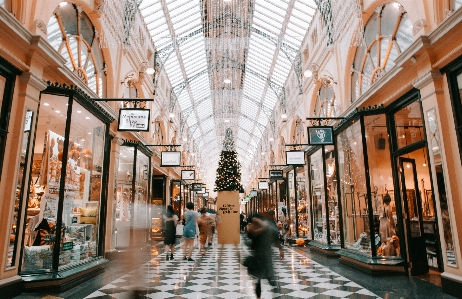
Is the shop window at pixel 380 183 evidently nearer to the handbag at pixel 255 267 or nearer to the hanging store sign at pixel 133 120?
A: the handbag at pixel 255 267

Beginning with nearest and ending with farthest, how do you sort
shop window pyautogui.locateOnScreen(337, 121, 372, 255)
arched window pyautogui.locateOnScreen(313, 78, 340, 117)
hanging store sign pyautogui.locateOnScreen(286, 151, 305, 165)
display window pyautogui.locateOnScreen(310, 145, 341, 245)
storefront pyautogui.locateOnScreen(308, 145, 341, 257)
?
shop window pyautogui.locateOnScreen(337, 121, 372, 255)
storefront pyautogui.locateOnScreen(308, 145, 341, 257)
display window pyautogui.locateOnScreen(310, 145, 341, 245)
arched window pyautogui.locateOnScreen(313, 78, 340, 117)
hanging store sign pyautogui.locateOnScreen(286, 151, 305, 165)

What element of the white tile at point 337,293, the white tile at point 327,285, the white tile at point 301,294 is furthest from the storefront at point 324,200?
the white tile at point 301,294

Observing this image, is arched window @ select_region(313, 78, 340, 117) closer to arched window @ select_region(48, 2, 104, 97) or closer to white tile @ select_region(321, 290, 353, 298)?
white tile @ select_region(321, 290, 353, 298)

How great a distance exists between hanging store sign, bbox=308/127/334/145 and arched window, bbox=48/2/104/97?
601 centimetres

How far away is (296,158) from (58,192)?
26.5 ft

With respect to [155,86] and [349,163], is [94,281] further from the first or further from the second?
[155,86]

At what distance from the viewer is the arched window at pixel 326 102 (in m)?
10.5

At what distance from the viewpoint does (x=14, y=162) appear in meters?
4.93

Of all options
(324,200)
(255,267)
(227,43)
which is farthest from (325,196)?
(227,43)

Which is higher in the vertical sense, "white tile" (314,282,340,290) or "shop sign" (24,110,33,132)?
"shop sign" (24,110,33,132)

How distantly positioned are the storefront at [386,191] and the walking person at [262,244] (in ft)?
10.1

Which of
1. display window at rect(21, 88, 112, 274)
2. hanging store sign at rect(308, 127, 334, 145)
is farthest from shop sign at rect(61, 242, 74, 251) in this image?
hanging store sign at rect(308, 127, 334, 145)

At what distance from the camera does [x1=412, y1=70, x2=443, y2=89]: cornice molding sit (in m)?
5.16

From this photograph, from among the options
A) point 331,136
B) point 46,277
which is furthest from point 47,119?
point 331,136
